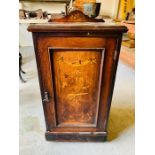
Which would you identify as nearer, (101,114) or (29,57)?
(101,114)

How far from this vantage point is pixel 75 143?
1379 mm

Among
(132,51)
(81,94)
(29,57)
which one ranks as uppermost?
(81,94)

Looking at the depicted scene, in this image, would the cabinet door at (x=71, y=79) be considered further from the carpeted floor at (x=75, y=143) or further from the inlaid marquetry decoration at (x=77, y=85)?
the carpeted floor at (x=75, y=143)

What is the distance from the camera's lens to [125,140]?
1422 mm

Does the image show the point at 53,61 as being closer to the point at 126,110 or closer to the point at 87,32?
the point at 87,32

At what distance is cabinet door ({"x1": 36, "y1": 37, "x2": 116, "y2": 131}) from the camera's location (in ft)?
3.36

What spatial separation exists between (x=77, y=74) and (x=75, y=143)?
58cm

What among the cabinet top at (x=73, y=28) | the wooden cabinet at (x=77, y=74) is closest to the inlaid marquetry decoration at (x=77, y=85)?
the wooden cabinet at (x=77, y=74)

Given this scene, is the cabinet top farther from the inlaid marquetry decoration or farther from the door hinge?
the door hinge

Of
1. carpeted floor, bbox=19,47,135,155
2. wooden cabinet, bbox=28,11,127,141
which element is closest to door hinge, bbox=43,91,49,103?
wooden cabinet, bbox=28,11,127,141

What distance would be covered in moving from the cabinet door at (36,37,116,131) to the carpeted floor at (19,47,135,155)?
0.15 m
